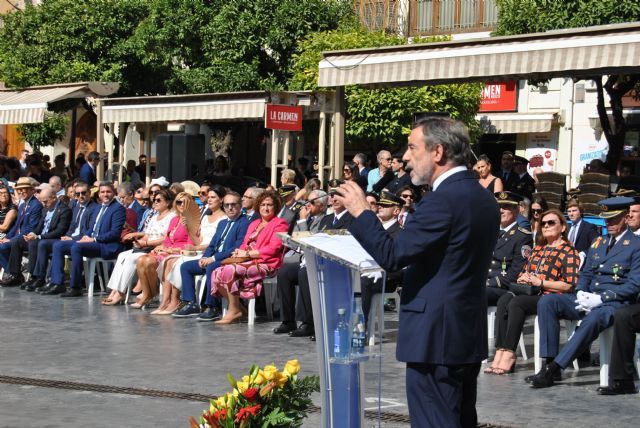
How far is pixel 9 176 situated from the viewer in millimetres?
24328

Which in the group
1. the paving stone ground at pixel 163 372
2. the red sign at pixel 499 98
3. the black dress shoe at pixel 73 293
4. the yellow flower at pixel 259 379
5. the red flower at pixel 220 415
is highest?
the red sign at pixel 499 98

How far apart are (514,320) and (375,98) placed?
746 inches

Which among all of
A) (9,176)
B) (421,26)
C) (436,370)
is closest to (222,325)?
(436,370)

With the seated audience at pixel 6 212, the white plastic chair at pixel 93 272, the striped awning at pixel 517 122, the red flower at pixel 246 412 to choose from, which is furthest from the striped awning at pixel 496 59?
the striped awning at pixel 517 122

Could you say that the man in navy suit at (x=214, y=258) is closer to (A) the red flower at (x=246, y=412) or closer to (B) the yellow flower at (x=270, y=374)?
(B) the yellow flower at (x=270, y=374)

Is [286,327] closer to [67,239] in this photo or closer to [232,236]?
[232,236]

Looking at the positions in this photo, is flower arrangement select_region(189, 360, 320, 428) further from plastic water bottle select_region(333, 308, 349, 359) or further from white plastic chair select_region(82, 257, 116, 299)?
white plastic chair select_region(82, 257, 116, 299)

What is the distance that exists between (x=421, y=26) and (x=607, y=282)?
29.7m

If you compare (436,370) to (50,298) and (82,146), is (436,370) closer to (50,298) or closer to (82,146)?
(50,298)

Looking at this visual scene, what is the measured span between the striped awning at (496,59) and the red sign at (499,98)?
19.6 metres

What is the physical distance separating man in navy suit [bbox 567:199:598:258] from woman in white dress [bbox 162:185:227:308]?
4105mm

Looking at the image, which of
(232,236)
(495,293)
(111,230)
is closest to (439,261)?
(495,293)

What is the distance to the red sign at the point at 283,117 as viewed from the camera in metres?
19.0

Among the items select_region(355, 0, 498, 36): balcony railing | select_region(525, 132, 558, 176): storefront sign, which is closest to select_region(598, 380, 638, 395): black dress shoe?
select_region(525, 132, 558, 176): storefront sign
